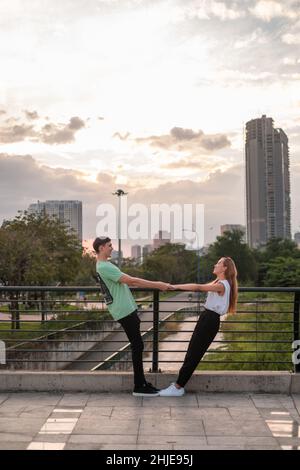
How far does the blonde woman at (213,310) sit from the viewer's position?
594cm

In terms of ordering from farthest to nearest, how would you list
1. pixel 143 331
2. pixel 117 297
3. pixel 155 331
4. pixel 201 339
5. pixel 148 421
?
pixel 155 331 → pixel 143 331 → pixel 201 339 → pixel 117 297 → pixel 148 421

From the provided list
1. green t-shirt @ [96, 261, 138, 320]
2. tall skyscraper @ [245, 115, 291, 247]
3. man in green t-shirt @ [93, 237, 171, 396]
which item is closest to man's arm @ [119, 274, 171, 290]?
man in green t-shirt @ [93, 237, 171, 396]

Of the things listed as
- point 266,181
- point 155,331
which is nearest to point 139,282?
point 155,331

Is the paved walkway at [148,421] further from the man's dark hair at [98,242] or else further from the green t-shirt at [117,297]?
the man's dark hair at [98,242]

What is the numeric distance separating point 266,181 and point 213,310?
114699 mm

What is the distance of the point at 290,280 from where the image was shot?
49.1 m

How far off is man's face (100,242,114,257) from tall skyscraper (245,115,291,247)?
110676 mm

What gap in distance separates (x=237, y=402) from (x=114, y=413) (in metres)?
1.40

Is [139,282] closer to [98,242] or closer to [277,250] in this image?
[98,242]

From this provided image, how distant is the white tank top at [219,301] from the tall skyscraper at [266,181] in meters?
111

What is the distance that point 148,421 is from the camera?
5.17 m

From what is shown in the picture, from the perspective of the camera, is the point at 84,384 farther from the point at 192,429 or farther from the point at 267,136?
the point at 267,136

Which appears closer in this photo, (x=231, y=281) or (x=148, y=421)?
(x=148, y=421)
